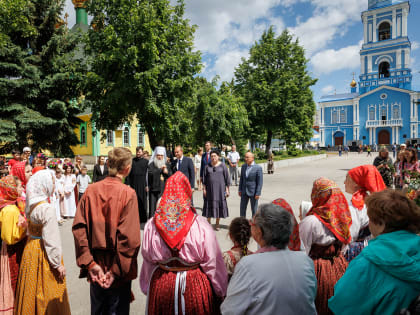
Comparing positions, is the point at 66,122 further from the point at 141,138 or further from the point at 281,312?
the point at 281,312

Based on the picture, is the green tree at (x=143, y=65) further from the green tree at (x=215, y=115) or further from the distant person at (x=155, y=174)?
the distant person at (x=155, y=174)

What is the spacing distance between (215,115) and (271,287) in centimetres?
2481

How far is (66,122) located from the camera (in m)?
A: 19.1

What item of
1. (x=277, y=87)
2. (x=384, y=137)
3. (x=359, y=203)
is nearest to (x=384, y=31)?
(x=384, y=137)

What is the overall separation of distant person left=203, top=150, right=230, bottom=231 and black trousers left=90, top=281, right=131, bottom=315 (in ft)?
14.1

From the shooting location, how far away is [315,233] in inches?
105

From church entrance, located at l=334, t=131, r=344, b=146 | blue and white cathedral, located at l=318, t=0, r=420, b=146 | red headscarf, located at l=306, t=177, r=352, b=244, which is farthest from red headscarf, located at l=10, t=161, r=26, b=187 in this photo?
church entrance, located at l=334, t=131, r=344, b=146

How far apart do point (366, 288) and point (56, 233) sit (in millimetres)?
2764

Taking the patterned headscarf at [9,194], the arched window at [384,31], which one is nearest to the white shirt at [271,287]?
the patterned headscarf at [9,194]

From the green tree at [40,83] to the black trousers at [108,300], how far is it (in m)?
17.9

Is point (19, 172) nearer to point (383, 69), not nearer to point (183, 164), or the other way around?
point (183, 164)

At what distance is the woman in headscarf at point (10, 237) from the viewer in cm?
296

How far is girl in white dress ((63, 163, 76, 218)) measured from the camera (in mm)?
8523

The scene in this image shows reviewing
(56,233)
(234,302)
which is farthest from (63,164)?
(234,302)
